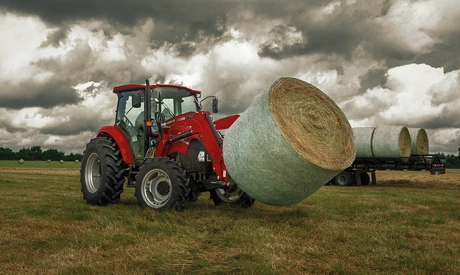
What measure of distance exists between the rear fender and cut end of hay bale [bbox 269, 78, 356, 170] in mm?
3807

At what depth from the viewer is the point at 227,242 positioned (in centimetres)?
501

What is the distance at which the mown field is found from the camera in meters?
4.12

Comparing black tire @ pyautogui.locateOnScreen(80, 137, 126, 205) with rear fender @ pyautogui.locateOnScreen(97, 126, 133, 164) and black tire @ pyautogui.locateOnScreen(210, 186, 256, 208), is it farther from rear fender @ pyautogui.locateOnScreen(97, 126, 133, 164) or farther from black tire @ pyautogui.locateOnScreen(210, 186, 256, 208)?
black tire @ pyautogui.locateOnScreen(210, 186, 256, 208)

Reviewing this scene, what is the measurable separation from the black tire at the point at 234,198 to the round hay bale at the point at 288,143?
2.00 metres

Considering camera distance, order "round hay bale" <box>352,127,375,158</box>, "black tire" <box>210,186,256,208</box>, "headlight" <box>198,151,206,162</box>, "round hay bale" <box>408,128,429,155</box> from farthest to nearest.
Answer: "round hay bale" <box>408,128,429,155</box>, "round hay bale" <box>352,127,375,158</box>, "black tire" <box>210,186,256,208</box>, "headlight" <box>198,151,206,162</box>

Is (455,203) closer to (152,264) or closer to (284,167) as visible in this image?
(284,167)

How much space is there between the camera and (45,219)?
Result: 680 cm

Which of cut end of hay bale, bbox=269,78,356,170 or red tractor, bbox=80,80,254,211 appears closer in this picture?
cut end of hay bale, bbox=269,78,356,170

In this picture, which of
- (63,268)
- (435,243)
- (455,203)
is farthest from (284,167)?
(455,203)

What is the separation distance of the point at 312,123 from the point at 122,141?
421cm

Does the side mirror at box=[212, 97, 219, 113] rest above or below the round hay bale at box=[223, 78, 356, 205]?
above

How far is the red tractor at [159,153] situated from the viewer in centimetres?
722

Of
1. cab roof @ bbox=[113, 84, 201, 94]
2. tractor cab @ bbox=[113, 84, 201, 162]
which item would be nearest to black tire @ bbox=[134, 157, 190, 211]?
tractor cab @ bbox=[113, 84, 201, 162]

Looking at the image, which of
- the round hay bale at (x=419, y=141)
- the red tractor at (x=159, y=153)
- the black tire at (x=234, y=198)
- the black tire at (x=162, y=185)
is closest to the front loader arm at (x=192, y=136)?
the red tractor at (x=159, y=153)
